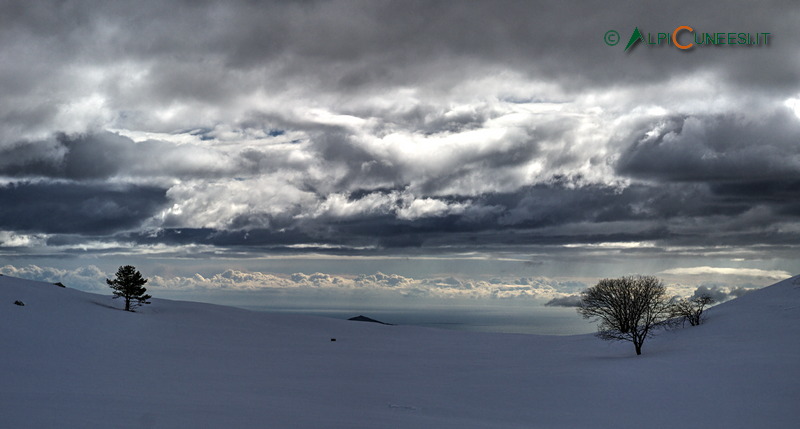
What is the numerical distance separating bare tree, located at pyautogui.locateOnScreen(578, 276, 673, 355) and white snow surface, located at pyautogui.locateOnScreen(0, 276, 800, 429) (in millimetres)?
2240

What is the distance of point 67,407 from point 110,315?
42.6m

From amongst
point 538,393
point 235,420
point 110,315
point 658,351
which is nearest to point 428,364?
point 538,393

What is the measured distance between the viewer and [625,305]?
5331 cm

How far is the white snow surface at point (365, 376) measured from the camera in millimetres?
20516

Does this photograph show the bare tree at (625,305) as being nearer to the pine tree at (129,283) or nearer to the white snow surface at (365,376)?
the white snow surface at (365,376)

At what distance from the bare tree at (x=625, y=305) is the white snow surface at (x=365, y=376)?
7.35 ft

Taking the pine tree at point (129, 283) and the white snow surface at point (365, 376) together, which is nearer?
the white snow surface at point (365, 376)

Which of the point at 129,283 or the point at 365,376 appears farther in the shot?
the point at 129,283

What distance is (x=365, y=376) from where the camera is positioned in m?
36.9

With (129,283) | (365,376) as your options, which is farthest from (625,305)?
(129,283)

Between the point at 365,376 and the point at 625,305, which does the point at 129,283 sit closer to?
the point at 365,376

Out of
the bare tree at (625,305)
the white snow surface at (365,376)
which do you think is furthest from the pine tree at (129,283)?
the bare tree at (625,305)

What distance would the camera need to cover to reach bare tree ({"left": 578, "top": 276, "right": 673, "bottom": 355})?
52.8 m

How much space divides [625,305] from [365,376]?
93.6 ft
